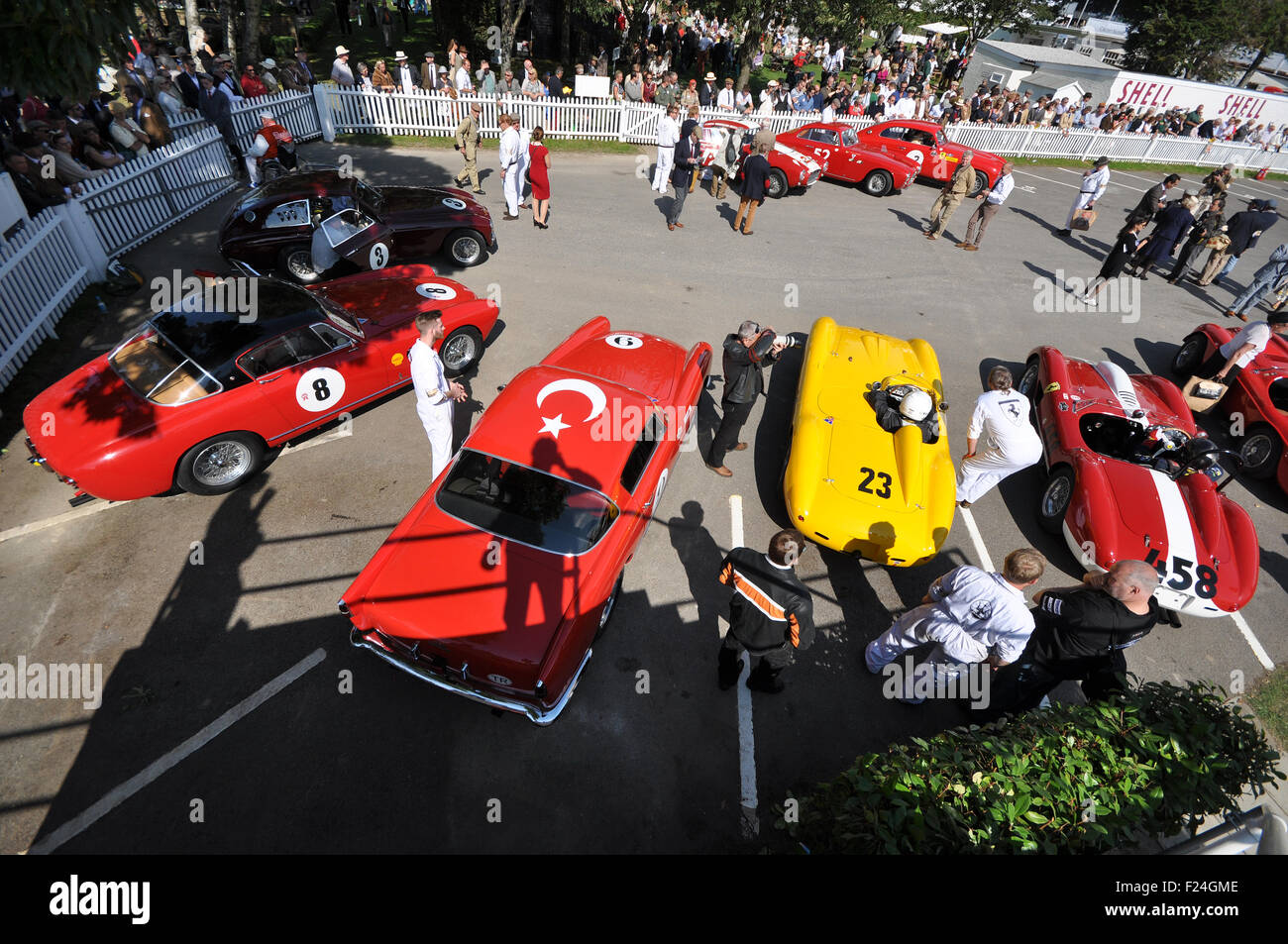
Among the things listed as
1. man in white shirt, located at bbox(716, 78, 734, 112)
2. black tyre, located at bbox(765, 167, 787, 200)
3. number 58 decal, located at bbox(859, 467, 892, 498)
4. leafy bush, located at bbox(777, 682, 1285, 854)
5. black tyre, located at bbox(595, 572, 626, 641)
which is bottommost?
black tyre, located at bbox(595, 572, 626, 641)

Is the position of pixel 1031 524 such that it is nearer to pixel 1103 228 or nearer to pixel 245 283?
pixel 245 283

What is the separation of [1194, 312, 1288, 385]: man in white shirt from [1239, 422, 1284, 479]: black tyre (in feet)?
2.91

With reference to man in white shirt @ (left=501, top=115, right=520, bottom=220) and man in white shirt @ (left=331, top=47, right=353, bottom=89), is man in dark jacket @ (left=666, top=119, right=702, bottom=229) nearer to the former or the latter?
man in white shirt @ (left=501, top=115, right=520, bottom=220)

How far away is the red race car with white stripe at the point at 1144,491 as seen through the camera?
17.7 ft

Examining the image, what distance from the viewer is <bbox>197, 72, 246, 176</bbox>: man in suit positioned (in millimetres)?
11797

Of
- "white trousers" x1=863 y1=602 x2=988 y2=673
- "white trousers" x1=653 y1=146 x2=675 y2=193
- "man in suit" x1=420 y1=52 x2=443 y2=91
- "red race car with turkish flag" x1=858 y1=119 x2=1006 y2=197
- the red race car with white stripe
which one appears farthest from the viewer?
"man in suit" x1=420 y1=52 x2=443 y2=91

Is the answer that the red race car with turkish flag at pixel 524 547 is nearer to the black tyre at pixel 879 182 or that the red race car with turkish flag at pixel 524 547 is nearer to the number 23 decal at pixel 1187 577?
the number 23 decal at pixel 1187 577

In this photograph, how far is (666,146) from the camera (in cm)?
1342

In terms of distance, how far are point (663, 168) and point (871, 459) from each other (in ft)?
35.4

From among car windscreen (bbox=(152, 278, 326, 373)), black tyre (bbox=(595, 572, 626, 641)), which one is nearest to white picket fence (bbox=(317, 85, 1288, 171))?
car windscreen (bbox=(152, 278, 326, 373))

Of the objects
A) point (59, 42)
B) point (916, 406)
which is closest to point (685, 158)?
point (916, 406)

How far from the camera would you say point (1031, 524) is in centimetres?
679
